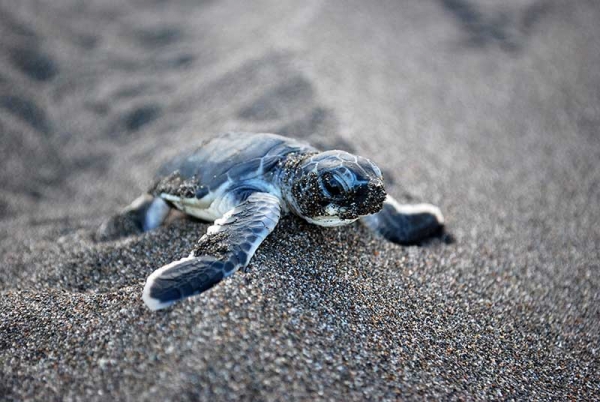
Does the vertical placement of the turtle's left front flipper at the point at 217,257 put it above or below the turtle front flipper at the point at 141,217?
above

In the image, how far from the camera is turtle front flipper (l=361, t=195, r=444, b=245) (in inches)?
98.0

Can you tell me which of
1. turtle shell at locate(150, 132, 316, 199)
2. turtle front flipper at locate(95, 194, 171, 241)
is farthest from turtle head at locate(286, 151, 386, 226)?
turtle front flipper at locate(95, 194, 171, 241)

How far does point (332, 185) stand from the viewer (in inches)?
76.6

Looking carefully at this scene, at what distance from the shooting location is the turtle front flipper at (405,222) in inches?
98.0

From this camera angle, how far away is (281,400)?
57.7 inches

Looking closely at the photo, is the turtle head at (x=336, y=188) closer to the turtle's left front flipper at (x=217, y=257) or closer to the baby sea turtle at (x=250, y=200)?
the baby sea turtle at (x=250, y=200)

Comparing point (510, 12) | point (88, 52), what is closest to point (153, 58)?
point (88, 52)

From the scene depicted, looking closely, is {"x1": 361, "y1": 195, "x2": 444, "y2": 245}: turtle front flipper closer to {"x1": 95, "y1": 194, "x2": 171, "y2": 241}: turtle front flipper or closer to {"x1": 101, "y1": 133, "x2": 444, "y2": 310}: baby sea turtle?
{"x1": 101, "y1": 133, "x2": 444, "y2": 310}: baby sea turtle

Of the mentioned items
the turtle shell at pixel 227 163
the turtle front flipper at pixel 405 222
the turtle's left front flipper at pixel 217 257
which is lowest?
the turtle front flipper at pixel 405 222

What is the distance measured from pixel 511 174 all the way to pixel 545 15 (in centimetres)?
346

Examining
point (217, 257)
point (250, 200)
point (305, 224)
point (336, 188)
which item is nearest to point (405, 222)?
point (305, 224)

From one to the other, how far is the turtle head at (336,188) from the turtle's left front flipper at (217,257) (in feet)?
0.51

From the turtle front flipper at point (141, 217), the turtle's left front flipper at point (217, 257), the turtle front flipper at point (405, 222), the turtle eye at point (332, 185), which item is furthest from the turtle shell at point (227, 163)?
the turtle front flipper at point (405, 222)

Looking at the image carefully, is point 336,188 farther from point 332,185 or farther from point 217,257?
point 217,257
